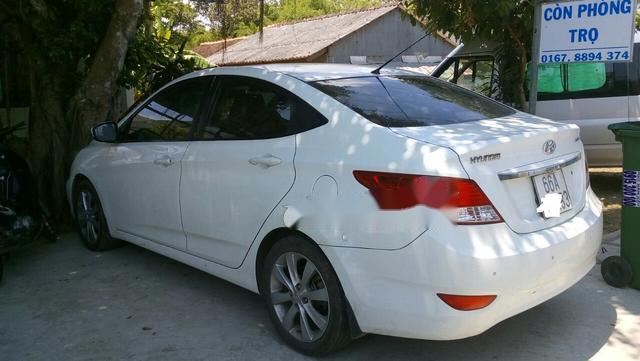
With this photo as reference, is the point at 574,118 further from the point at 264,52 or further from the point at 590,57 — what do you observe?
the point at 264,52

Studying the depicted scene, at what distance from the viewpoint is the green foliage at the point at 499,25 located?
6699 millimetres

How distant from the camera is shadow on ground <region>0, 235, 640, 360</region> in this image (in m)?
3.57

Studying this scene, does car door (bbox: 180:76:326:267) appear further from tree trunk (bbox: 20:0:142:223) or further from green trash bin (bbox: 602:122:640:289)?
tree trunk (bbox: 20:0:142:223)

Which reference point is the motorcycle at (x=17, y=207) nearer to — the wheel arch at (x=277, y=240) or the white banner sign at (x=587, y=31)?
the wheel arch at (x=277, y=240)

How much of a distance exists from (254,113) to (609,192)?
5.62 metres

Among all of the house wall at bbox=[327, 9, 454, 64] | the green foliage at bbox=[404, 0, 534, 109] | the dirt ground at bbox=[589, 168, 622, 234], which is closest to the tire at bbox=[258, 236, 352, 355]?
the dirt ground at bbox=[589, 168, 622, 234]

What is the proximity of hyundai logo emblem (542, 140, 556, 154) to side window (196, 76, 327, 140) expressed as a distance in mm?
1219

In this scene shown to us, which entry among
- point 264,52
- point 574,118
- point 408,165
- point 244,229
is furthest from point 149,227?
point 264,52

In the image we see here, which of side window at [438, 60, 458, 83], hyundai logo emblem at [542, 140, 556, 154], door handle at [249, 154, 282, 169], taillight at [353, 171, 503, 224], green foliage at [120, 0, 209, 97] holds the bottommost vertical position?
taillight at [353, 171, 503, 224]

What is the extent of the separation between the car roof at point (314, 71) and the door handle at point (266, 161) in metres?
0.56

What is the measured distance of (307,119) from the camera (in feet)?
11.6

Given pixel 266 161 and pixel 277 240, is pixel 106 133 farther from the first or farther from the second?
pixel 277 240

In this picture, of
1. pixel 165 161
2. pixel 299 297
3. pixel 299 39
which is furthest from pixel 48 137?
pixel 299 39

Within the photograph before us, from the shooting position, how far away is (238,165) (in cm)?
380
